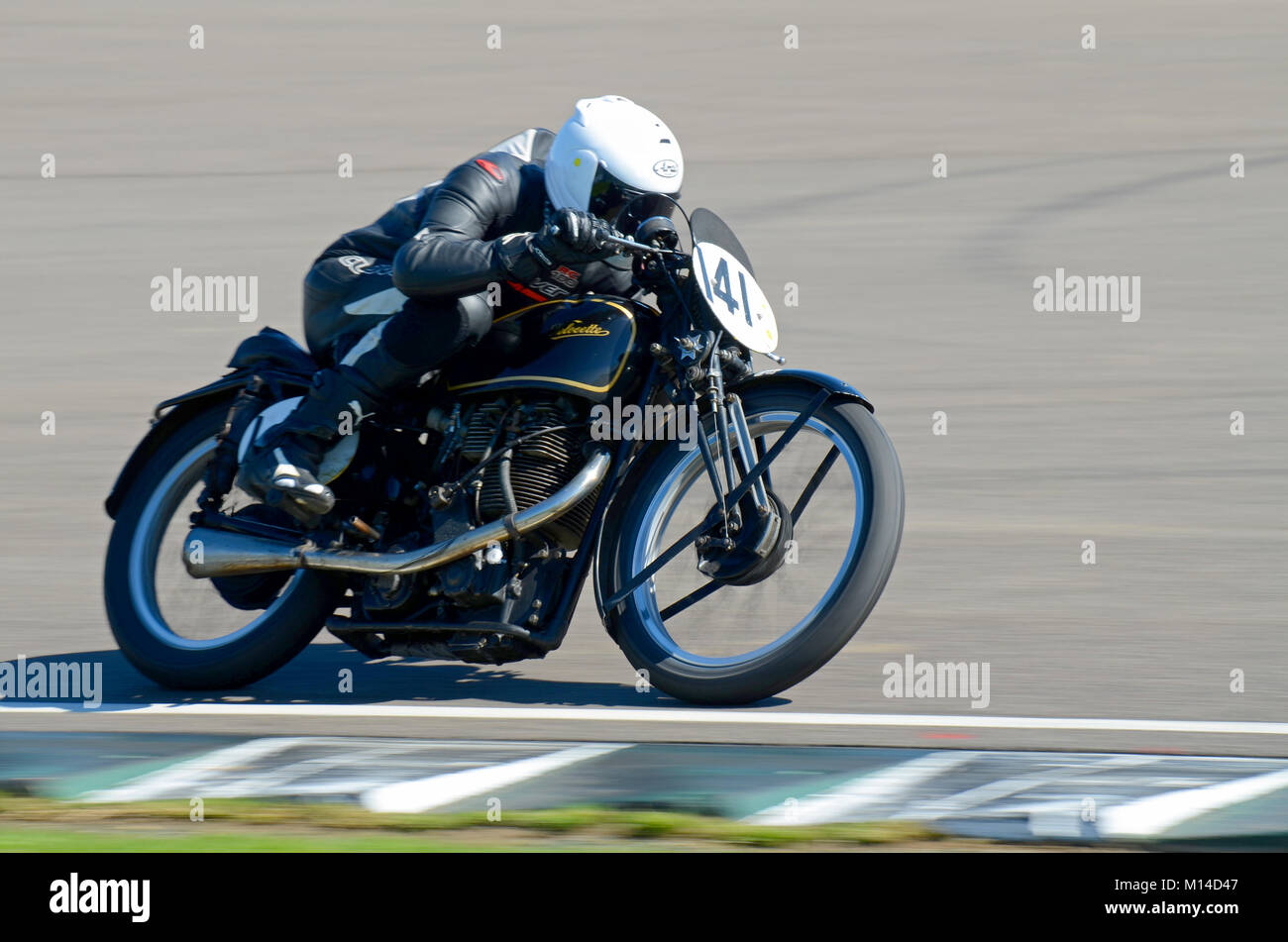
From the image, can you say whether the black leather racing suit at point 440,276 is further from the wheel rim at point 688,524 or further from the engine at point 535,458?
the wheel rim at point 688,524

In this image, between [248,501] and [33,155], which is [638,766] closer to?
[248,501]

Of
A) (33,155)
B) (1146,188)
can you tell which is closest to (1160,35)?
(1146,188)

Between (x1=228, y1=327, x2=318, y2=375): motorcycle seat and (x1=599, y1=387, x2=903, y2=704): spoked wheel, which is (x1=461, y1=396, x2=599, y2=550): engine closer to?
(x1=599, y1=387, x2=903, y2=704): spoked wheel

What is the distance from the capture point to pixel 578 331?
18.4 ft

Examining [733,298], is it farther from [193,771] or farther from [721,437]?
[193,771]

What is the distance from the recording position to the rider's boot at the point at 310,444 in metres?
5.77

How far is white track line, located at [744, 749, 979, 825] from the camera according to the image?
442 centimetres

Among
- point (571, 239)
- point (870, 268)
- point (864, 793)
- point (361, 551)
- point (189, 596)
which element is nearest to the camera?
point (864, 793)

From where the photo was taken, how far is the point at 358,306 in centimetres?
593

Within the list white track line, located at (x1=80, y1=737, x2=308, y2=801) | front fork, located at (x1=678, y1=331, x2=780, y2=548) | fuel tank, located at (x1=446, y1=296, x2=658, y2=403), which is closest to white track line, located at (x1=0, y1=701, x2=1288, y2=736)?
white track line, located at (x1=80, y1=737, x2=308, y2=801)

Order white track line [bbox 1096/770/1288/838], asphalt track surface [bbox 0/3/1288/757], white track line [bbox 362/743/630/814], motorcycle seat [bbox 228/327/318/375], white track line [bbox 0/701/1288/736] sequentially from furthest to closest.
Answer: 1. motorcycle seat [bbox 228/327/318/375]
2. asphalt track surface [bbox 0/3/1288/757]
3. white track line [bbox 0/701/1288/736]
4. white track line [bbox 362/743/630/814]
5. white track line [bbox 1096/770/1288/838]

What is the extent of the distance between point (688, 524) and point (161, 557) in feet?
5.44

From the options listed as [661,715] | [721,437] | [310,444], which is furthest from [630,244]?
[661,715]

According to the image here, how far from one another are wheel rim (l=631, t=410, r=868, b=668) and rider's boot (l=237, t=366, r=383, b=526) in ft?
2.89
